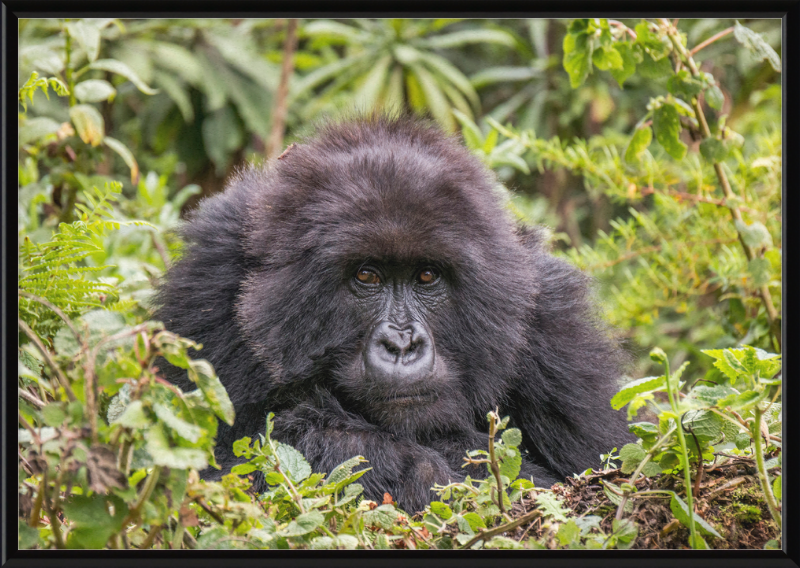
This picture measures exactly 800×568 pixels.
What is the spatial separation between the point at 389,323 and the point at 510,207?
3.99 ft

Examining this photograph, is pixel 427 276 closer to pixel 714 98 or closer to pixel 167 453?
pixel 714 98

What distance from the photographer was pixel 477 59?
10.3m

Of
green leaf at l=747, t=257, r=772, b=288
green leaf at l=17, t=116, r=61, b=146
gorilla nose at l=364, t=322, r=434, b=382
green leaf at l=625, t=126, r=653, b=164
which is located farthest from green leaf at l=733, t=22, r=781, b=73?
green leaf at l=17, t=116, r=61, b=146

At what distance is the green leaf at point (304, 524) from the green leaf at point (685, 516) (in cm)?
97

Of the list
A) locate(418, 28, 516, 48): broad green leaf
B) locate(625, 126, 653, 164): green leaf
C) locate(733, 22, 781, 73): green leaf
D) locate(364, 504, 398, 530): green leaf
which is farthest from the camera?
locate(418, 28, 516, 48): broad green leaf

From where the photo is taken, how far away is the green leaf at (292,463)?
7.71ft

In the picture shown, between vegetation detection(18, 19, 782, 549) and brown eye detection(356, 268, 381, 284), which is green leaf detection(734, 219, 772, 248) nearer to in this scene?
vegetation detection(18, 19, 782, 549)

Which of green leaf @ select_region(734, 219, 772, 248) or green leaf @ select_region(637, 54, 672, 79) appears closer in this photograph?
green leaf @ select_region(637, 54, 672, 79)

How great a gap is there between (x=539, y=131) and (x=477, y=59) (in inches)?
67.2

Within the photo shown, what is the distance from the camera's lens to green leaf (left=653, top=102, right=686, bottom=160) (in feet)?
11.1

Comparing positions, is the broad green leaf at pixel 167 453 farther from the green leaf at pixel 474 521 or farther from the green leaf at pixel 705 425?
the green leaf at pixel 705 425

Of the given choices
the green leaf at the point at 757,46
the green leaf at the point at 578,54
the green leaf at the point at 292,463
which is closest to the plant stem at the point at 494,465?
the green leaf at the point at 292,463

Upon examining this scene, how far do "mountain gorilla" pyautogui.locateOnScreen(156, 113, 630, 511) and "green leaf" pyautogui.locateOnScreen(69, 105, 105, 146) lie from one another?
1.10 metres

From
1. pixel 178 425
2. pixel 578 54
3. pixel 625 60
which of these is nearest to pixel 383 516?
pixel 178 425
